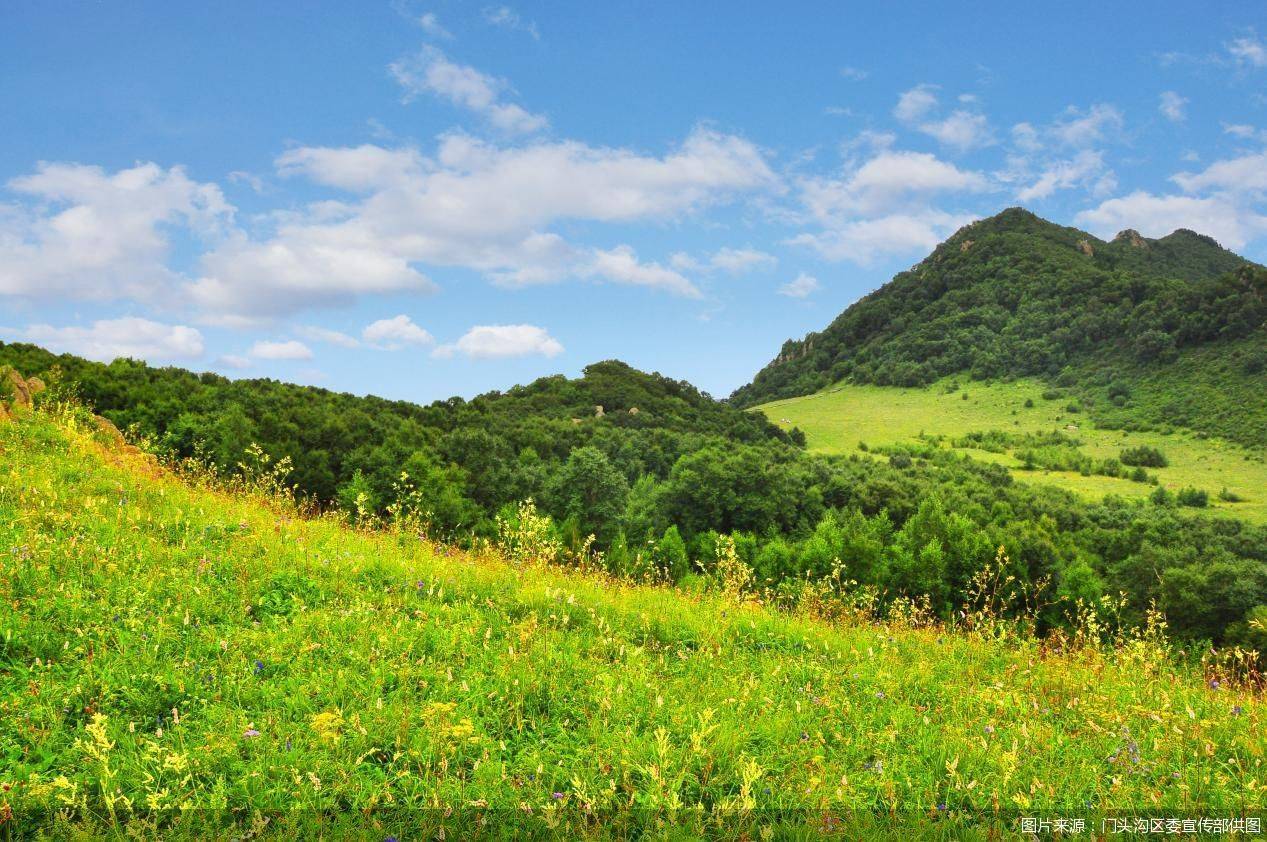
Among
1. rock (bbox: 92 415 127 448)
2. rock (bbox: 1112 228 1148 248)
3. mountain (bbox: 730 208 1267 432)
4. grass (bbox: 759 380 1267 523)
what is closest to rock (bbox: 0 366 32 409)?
rock (bbox: 92 415 127 448)

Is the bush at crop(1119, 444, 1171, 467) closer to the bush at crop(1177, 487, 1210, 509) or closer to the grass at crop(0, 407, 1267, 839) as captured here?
the bush at crop(1177, 487, 1210, 509)

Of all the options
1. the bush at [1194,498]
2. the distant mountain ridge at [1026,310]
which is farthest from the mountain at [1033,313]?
the bush at [1194,498]

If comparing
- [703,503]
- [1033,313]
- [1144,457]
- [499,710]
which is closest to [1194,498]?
[1144,457]

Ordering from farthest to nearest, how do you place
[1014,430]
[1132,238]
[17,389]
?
[1132,238]
[1014,430]
[17,389]

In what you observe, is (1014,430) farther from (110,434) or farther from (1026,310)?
(110,434)

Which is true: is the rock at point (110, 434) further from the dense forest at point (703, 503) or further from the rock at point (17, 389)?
the dense forest at point (703, 503)

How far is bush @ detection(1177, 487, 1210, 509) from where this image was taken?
52938 mm

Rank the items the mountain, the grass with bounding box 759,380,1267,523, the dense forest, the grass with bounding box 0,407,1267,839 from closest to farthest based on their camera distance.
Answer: the grass with bounding box 0,407,1267,839 < the dense forest < the grass with bounding box 759,380,1267,523 < the mountain

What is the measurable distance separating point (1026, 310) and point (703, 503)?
126 meters

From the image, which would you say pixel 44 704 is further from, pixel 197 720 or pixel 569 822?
pixel 569 822

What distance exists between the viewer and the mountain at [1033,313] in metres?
101

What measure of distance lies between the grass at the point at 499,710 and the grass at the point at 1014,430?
60.7m

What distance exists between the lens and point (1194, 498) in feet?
174

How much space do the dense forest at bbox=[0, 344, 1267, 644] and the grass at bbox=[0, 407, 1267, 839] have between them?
18.2 ft
